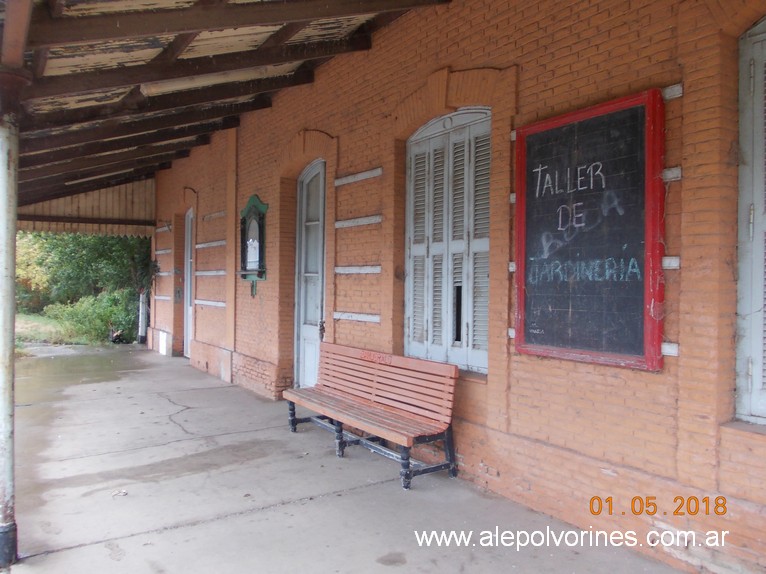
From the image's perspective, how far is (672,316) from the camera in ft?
11.8

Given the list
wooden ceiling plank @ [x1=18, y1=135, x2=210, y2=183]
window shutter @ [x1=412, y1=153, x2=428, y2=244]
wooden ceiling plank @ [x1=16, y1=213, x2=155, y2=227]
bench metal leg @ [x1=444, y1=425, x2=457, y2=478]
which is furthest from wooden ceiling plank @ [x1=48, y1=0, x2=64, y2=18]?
wooden ceiling plank @ [x1=16, y1=213, x2=155, y2=227]

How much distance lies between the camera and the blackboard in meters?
3.66

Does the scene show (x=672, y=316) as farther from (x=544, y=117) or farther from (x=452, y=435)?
(x=452, y=435)

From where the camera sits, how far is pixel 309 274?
8.24 meters

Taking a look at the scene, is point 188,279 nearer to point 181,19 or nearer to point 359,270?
point 359,270

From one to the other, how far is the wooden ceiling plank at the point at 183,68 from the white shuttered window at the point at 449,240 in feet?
4.68

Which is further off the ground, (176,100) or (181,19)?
(176,100)

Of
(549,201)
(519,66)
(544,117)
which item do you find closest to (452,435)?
(549,201)

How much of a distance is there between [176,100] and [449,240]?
3795 mm

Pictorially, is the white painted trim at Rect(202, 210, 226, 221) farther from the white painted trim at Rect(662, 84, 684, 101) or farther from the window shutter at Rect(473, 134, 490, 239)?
the white painted trim at Rect(662, 84, 684, 101)

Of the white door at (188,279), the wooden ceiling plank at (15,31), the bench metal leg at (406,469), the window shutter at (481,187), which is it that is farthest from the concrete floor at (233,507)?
the white door at (188,279)

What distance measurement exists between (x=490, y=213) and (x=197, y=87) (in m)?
4.17

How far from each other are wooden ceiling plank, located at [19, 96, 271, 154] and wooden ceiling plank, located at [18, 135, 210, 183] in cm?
177

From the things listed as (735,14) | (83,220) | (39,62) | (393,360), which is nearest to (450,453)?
(393,360)
